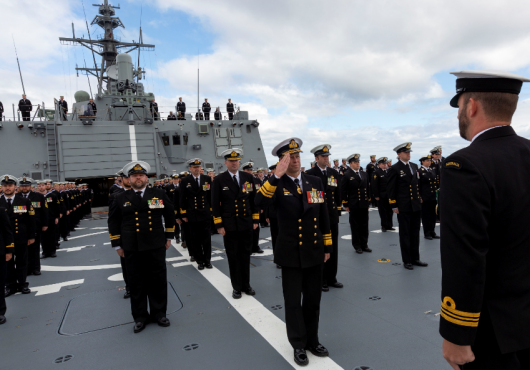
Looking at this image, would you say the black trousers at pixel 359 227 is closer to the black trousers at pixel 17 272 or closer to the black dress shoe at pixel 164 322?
the black dress shoe at pixel 164 322

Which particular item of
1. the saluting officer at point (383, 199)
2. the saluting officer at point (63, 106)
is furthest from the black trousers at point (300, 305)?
the saluting officer at point (63, 106)

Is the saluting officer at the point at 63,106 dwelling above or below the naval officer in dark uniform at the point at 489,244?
above

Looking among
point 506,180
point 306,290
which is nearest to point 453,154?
point 506,180

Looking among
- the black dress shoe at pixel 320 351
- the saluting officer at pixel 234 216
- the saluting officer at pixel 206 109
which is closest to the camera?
the black dress shoe at pixel 320 351

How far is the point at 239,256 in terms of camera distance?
428 cm

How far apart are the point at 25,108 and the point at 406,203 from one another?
16.5 metres

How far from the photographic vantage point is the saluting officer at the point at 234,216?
4.21 metres

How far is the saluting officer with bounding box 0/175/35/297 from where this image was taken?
4828mm

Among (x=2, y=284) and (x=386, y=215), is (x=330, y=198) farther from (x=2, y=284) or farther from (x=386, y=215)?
(x=2, y=284)

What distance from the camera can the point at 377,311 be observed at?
326 cm

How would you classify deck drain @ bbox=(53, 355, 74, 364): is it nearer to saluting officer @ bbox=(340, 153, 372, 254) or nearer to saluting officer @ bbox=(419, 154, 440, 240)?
saluting officer @ bbox=(340, 153, 372, 254)

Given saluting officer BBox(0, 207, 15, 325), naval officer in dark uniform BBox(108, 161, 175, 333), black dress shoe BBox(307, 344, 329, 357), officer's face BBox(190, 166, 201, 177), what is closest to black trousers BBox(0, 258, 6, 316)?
saluting officer BBox(0, 207, 15, 325)

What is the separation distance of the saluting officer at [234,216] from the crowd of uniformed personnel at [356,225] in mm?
16

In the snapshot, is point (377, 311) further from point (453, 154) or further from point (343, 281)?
point (453, 154)
